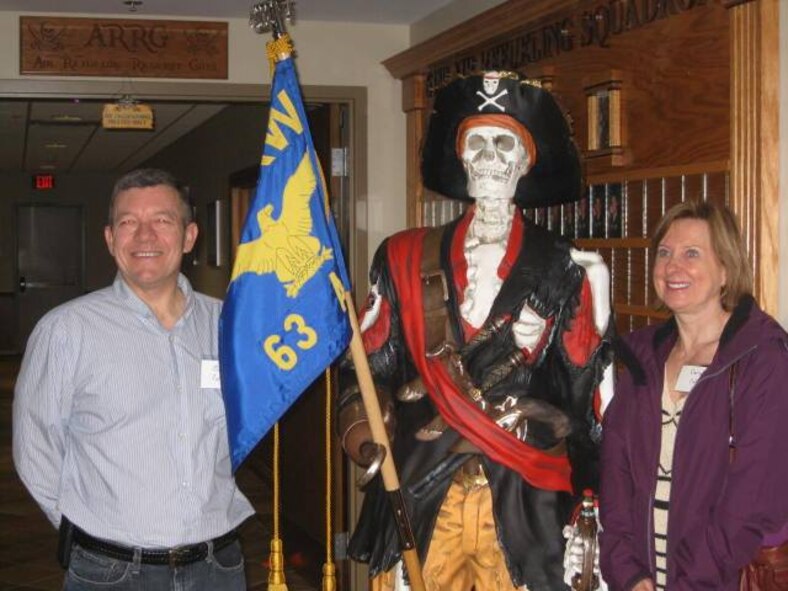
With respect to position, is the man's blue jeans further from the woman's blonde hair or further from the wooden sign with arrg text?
the wooden sign with arrg text

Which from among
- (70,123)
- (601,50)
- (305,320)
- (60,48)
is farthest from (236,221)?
(305,320)

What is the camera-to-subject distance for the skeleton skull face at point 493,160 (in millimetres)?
2553

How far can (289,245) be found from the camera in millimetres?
2514

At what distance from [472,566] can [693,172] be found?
44.6 inches

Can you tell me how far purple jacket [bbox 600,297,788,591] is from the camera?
214 cm

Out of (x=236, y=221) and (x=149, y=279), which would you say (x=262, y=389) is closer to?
(x=149, y=279)

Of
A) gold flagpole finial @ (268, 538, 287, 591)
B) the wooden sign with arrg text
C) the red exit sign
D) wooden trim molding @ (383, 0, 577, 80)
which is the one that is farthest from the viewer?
the red exit sign

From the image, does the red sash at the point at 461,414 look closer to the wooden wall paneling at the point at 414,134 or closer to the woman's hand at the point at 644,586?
the woman's hand at the point at 644,586

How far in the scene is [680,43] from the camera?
297cm

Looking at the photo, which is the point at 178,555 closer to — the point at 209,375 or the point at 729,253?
Result: the point at 209,375

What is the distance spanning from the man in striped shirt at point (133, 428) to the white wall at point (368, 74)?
2450mm

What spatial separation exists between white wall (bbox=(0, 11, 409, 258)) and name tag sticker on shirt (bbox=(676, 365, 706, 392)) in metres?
2.64

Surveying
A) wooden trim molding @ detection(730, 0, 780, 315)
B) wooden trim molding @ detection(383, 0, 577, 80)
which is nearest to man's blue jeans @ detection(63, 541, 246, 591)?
wooden trim molding @ detection(730, 0, 780, 315)

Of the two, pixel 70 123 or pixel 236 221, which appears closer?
pixel 236 221
